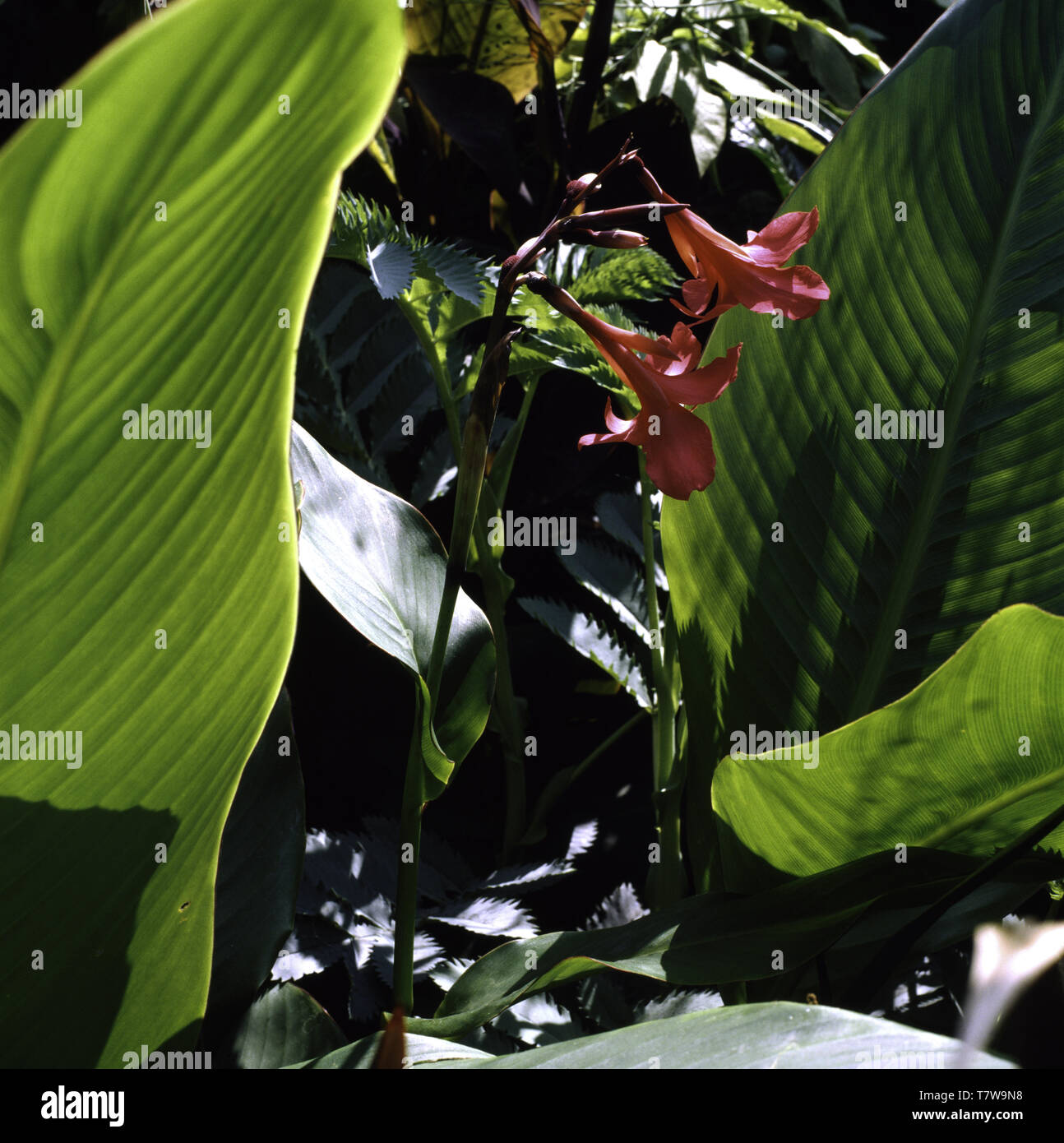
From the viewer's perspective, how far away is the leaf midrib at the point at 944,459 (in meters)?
0.59

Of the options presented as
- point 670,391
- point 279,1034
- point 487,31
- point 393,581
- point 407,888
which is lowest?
point 279,1034

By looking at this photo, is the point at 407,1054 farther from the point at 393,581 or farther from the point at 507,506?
the point at 507,506

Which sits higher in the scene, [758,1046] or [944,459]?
[944,459]

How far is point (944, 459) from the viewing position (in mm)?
607

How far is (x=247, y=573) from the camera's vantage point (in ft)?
1.21

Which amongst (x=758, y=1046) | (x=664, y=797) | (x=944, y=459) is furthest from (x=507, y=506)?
(x=758, y=1046)

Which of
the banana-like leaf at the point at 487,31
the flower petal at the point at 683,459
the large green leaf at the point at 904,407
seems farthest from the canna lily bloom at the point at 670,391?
the banana-like leaf at the point at 487,31

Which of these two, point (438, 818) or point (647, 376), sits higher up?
point (647, 376)

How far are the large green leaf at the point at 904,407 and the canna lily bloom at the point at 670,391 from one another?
15cm

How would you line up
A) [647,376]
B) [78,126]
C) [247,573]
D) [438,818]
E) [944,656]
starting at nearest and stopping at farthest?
[78,126] < [247,573] < [647,376] < [944,656] < [438,818]

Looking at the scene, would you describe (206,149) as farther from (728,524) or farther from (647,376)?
(728,524)

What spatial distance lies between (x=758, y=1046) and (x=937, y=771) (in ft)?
0.64
